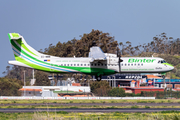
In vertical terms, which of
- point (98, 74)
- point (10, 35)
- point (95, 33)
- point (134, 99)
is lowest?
point (134, 99)

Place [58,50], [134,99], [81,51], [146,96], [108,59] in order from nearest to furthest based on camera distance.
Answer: [108,59]
[134,99]
[146,96]
[81,51]
[58,50]

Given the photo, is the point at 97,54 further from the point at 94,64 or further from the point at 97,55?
the point at 94,64

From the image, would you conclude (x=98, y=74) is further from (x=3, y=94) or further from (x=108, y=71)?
(x=3, y=94)

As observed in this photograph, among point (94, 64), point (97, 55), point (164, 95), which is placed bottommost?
point (164, 95)

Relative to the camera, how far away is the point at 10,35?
4128 cm

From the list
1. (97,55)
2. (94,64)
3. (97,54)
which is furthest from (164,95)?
(97,55)

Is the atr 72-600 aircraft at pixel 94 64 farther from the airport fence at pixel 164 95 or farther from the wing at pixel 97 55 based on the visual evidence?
the airport fence at pixel 164 95

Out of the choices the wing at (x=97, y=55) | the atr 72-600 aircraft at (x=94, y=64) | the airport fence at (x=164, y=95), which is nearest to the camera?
the wing at (x=97, y=55)

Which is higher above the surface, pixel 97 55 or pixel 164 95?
pixel 97 55

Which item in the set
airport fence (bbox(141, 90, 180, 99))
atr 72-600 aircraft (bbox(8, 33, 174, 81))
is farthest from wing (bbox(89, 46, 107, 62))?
airport fence (bbox(141, 90, 180, 99))

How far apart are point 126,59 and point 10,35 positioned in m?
19.2

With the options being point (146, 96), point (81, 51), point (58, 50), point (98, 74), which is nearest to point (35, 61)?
point (98, 74)

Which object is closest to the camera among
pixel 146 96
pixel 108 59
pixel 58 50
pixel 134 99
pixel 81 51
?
pixel 108 59

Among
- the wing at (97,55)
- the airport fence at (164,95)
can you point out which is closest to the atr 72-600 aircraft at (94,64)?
the wing at (97,55)
